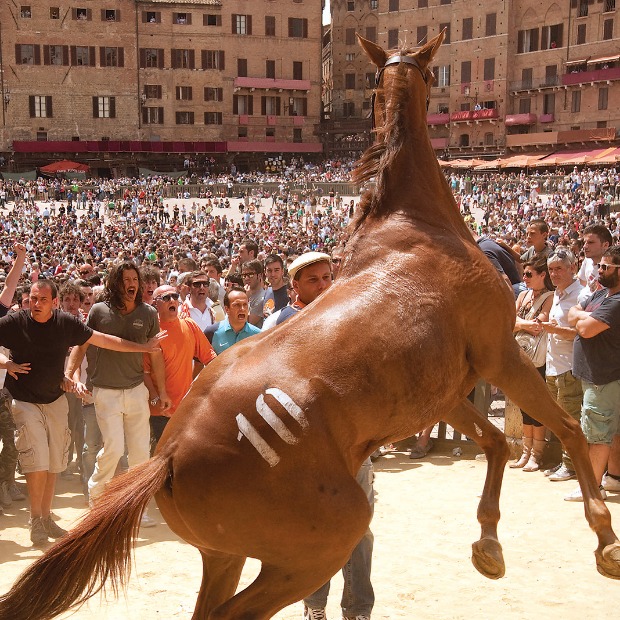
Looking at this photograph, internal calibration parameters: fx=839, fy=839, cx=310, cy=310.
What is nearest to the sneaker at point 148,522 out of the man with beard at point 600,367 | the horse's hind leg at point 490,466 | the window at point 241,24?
the man with beard at point 600,367

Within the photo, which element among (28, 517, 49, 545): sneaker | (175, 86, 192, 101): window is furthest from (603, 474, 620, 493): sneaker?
(175, 86, 192, 101): window

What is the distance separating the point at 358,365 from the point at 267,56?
72398 mm

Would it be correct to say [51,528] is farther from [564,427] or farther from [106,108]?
[106,108]

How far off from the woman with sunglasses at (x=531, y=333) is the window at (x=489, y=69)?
64.0 metres

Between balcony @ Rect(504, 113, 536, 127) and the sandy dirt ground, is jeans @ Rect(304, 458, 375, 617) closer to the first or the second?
the sandy dirt ground

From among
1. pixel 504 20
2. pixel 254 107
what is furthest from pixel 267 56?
pixel 504 20

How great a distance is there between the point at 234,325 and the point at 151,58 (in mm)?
66849

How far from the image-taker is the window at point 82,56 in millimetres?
67688

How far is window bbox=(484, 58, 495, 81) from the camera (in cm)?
6831

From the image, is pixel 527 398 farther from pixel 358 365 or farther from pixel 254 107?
pixel 254 107

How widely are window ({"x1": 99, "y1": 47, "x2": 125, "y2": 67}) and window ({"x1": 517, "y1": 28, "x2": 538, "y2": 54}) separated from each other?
106 feet

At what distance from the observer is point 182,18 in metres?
70.1

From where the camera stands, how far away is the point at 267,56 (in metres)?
72.0

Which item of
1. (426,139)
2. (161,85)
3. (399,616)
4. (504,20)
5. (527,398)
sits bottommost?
(399,616)
